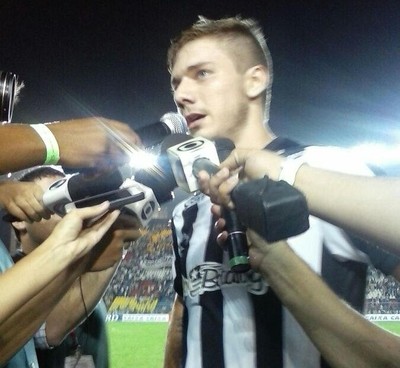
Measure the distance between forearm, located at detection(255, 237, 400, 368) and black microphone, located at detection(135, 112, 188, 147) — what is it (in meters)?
0.50

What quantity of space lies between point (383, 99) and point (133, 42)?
441cm

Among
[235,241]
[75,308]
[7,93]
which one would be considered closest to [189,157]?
[235,241]

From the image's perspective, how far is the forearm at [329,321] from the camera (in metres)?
0.95

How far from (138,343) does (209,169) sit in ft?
27.4

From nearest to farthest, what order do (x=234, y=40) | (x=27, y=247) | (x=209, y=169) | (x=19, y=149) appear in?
(x=209, y=169) < (x=19, y=149) < (x=234, y=40) < (x=27, y=247)

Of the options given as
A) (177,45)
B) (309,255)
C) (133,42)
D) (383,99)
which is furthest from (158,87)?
(309,255)

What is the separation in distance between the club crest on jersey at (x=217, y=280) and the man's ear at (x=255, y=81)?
0.52m

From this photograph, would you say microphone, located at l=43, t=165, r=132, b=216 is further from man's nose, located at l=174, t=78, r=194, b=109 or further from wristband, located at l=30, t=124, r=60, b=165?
man's nose, located at l=174, t=78, r=194, b=109

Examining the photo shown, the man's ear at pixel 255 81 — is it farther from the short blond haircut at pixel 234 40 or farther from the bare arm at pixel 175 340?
the bare arm at pixel 175 340

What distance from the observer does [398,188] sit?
78 centimetres

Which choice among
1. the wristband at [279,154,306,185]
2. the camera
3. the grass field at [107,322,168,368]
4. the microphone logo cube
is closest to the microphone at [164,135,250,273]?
the microphone logo cube

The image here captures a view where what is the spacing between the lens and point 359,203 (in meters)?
0.78

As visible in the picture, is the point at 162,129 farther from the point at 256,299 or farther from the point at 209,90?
the point at 256,299

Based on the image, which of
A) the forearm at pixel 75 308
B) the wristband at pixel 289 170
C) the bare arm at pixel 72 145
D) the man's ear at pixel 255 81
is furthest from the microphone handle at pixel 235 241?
the forearm at pixel 75 308
